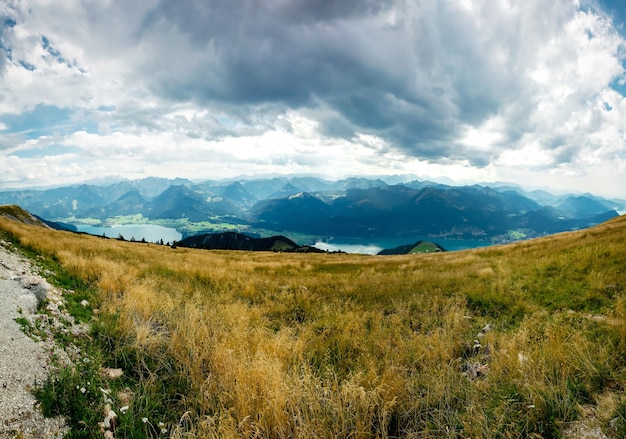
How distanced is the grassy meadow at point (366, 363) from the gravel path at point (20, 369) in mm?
331

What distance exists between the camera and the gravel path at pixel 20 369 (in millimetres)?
4305

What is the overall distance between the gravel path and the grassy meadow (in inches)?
13.0

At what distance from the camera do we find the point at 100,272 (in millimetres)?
12922

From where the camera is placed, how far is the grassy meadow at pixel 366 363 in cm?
477

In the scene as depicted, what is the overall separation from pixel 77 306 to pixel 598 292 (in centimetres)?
1679

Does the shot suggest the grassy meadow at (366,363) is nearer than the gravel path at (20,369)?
No

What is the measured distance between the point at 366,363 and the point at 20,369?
21.8 ft

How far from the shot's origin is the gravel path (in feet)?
14.1

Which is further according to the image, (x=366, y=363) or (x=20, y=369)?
(x=366, y=363)

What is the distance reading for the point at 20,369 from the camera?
5254mm

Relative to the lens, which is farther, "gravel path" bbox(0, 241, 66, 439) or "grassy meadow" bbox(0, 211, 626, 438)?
"grassy meadow" bbox(0, 211, 626, 438)

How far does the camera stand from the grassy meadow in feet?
15.7

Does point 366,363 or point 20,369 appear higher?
point 20,369

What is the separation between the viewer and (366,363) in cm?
664
